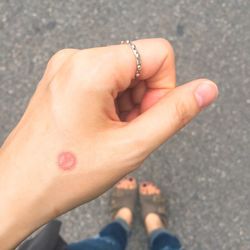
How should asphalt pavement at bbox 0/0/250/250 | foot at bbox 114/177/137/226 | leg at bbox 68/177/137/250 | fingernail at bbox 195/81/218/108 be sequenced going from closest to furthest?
fingernail at bbox 195/81/218/108 < leg at bbox 68/177/137/250 < asphalt pavement at bbox 0/0/250/250 < foot at bbox 114/177/137/226

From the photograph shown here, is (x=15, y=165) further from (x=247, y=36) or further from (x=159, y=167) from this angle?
(x=247, y=36)

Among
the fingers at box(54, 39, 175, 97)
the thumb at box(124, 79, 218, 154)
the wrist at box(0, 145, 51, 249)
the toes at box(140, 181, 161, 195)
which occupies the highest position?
the fingers at box(54, 39, 175, 97)

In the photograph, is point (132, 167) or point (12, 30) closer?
point (132, 167)

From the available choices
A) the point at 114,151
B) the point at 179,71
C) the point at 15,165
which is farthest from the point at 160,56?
the point at 179,71

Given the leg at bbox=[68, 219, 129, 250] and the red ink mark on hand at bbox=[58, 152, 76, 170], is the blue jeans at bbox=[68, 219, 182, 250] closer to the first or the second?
→ the leg at bbox=[68, 219, 129, 250]

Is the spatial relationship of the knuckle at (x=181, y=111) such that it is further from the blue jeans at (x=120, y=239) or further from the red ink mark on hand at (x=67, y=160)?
the blue jeans at (x=120, y=239)

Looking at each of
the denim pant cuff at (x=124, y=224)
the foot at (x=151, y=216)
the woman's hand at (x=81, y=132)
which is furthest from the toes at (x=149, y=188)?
the woman's hand at (x=81, y=132)

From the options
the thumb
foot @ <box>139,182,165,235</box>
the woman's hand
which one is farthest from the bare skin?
the thumb
